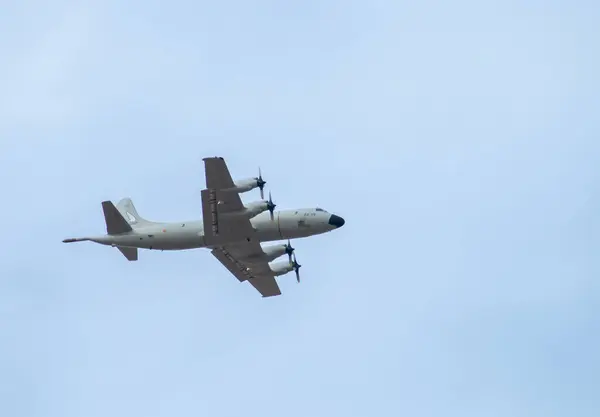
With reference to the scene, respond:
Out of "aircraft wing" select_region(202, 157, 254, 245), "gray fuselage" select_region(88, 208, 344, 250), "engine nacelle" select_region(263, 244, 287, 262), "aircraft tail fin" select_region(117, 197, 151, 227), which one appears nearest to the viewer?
"aircraft wing" select_region(202, 157, 254, 245)

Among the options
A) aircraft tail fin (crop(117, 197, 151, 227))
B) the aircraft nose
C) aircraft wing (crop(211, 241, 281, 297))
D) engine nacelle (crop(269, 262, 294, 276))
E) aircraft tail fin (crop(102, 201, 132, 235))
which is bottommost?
aircraft wing (crop(211, 241, 281, 297))

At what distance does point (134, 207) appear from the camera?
85.2 meters

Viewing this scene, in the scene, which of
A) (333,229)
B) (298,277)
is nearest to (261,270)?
(298,277)

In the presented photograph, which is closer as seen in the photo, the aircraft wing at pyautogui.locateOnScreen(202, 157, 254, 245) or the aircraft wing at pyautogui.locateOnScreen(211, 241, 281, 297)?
the aircraft wing at pyautogui.locateOnScreen(202, 157, 254, 245)

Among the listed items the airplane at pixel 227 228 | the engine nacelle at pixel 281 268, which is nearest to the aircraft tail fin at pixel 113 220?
the airplane at pixel 227 228

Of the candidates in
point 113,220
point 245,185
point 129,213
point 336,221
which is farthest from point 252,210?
point 129,213

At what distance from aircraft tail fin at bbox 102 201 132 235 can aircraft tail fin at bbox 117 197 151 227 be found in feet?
13.6

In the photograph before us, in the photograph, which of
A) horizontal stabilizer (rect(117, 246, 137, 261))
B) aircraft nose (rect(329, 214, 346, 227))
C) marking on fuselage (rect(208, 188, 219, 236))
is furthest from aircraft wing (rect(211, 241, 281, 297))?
horizontal stabilizer (rect(117, 246, 137, 261))

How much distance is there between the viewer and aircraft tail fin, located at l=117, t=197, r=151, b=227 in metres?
83.2

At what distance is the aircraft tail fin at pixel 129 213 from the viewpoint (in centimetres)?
8325

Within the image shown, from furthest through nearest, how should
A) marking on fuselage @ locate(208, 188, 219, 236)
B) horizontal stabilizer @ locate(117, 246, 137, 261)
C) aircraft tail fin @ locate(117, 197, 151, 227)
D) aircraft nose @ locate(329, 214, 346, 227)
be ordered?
1. aircraft tail fin @ locate(117, 197, 151, 227)
2. horizontal stabilizer @ locate(117, 246, 137, 261)
3. aircraft nose @ locate(329, 214, 346, 227)
4. marking on fuselage @ locate(208, 188, 219, 236)

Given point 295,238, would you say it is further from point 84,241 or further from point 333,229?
point 84,241

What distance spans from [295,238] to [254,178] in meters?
5.65

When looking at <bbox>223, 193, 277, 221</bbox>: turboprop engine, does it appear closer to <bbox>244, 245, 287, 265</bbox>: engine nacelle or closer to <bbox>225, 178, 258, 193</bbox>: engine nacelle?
<bbox>225, 178, 258, 193</bbox>: engine nacelle
